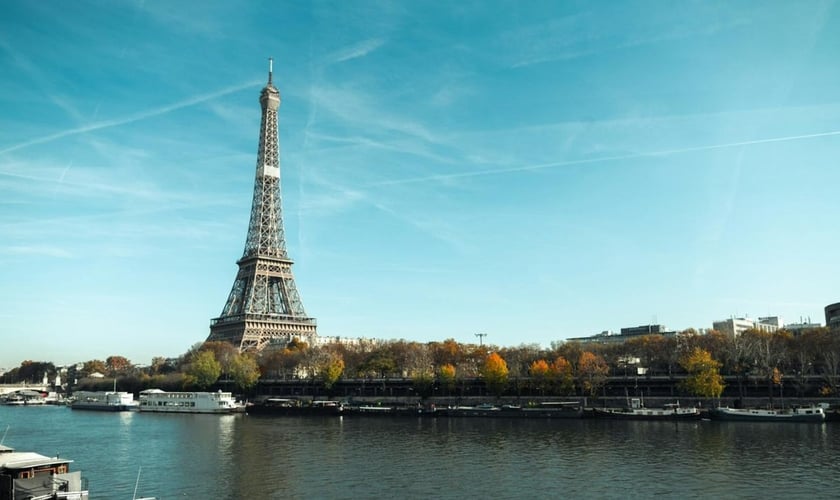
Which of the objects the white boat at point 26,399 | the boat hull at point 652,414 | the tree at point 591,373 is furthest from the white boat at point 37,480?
the white boat at point 26,399

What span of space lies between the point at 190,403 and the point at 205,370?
57.8 ft

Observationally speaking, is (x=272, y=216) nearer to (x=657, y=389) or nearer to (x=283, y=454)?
(x=657, y=389)

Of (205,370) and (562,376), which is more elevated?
(205,370)

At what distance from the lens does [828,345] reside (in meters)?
96.9

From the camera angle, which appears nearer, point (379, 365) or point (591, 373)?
point (591, 373)

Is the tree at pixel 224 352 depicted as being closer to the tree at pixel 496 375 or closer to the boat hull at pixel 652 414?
the tree at pixel 496 375

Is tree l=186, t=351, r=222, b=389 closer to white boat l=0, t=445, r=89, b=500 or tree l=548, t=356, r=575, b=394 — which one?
tree l=548, t=356, r=575, b=394

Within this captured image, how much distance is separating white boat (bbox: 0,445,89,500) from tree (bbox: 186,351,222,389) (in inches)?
4174

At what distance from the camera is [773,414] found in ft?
255

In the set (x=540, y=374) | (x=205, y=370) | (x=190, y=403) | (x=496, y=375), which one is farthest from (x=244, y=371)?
(x=540, y=374)

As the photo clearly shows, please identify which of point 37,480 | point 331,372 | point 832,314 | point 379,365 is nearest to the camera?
point 37,480

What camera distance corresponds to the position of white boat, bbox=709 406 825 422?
7556 centimetres

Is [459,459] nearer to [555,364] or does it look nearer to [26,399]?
[555,364]

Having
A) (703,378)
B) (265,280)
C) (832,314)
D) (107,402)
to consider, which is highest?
(265,280)
